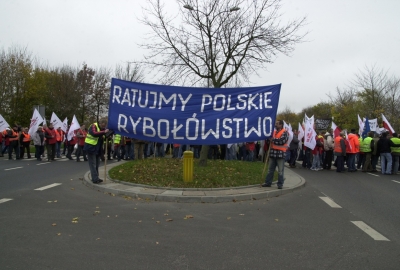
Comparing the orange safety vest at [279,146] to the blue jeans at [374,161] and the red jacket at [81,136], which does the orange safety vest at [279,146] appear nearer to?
the blue jeans at [374,161]

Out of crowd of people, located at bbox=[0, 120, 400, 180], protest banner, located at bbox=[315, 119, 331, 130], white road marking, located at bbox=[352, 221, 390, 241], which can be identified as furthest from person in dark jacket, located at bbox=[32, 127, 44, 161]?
protest banner, located at bbox=[315, 119, 331, 130]

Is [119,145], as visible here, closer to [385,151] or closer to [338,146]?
[338,146]

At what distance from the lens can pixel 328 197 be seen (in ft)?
29.7

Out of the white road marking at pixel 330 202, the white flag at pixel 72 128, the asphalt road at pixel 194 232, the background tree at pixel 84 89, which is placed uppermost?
the background tree at pixel 84 89

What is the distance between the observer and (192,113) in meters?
9.69

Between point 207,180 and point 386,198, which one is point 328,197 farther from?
point 207,180

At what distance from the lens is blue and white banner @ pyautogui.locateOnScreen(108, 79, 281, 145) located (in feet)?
31.4

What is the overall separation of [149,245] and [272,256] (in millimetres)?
1817

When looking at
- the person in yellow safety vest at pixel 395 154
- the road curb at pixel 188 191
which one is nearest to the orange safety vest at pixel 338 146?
the person in yellow safety vest at pixel 395 154

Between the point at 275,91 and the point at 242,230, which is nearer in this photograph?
the point at 242,230

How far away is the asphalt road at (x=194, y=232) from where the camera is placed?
4410 millimetres

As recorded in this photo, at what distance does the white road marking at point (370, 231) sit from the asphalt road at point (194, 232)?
3 cm

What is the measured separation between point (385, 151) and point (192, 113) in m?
9.95

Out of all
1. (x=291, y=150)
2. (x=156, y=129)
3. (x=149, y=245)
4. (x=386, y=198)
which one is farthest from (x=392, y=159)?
(x=149, y=245)
